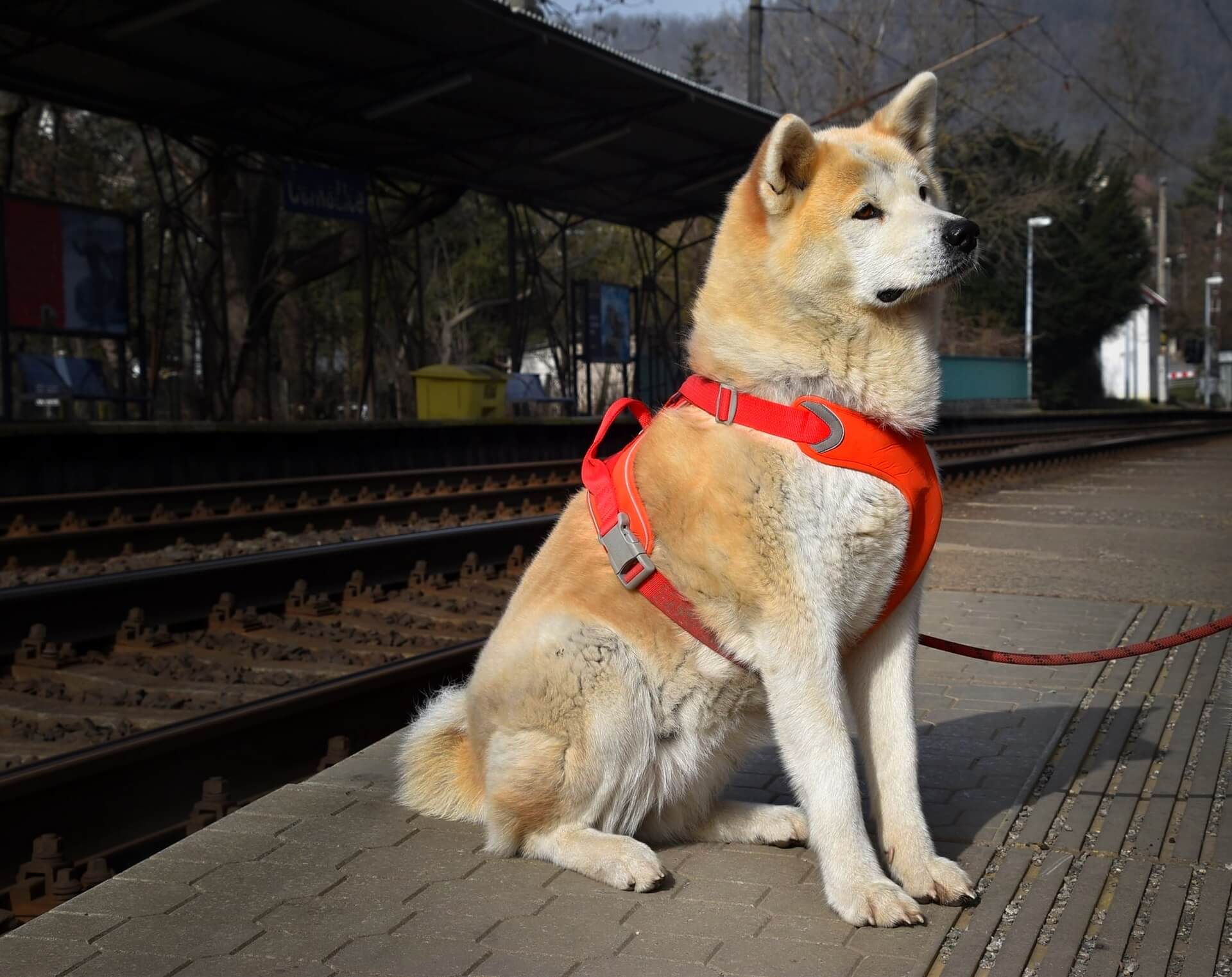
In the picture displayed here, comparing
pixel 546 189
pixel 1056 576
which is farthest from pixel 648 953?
pixel 546 189

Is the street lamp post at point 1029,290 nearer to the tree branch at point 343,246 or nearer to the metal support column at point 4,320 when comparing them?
the tree branch at point 343,246

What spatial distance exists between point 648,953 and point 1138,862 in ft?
4.44

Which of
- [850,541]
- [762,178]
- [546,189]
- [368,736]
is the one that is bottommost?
[368,736]

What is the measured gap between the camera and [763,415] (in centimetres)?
304

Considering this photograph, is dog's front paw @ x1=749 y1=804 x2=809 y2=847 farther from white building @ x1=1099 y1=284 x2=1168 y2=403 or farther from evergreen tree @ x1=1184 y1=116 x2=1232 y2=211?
evergreen tree @ x1=1184 y1=116 x2=1232 y2=211

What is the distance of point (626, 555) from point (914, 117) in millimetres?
1411

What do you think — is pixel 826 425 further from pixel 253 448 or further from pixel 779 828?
pixel 253 448

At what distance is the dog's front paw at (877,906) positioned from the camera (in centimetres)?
279

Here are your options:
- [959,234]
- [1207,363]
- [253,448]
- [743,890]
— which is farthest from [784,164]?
[1207,363]

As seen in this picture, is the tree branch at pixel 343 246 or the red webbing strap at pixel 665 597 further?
the tree branch at pixel 343 246

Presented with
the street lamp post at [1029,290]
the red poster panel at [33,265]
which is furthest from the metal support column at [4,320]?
the street lamp post at [1029,290]

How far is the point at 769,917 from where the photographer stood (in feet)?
9.37

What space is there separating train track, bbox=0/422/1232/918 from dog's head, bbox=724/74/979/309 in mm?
2411

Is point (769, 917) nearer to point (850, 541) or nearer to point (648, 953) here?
point (648, 953)
